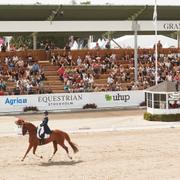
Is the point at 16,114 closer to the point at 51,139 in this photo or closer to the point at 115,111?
the point at 115,111

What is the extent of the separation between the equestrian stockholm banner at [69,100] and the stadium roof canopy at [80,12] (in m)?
7.07

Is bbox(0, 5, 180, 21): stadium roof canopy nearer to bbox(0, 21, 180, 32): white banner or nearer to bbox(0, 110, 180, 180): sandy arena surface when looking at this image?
bbox(0, 21, 180, 32): white banner

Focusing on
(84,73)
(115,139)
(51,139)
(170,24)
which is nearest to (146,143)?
(115,139)

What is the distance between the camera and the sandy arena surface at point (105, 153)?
15.1 meters

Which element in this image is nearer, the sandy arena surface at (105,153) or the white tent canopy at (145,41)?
the sandy arena surface at (105,153)

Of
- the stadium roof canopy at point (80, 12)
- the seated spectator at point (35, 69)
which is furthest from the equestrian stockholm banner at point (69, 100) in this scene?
the stadium roof canopy at point (80, 12)

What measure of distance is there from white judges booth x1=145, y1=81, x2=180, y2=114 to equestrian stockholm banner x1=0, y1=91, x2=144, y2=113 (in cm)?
680

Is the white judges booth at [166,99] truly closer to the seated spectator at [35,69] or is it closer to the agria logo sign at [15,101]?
the agria logo sign at [15,101]

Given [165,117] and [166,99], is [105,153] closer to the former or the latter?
[165,117]

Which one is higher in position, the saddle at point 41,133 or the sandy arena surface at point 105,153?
the saddle at point 41,133

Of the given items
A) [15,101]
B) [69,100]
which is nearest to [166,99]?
[69,100]

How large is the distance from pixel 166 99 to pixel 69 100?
834 cm

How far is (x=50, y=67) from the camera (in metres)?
41.0

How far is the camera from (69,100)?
3550 centimetres
